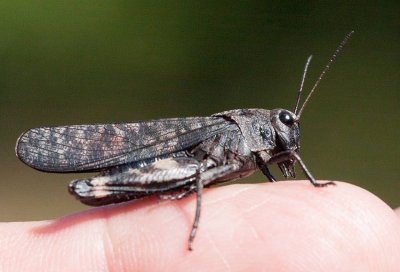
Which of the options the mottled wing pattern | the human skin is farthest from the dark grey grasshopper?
the human skin

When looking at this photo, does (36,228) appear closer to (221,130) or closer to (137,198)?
(137,198)

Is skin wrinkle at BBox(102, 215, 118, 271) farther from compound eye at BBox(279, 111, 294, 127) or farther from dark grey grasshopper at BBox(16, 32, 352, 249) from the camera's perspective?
compound eye at BBox(279, 111, 294, 127)

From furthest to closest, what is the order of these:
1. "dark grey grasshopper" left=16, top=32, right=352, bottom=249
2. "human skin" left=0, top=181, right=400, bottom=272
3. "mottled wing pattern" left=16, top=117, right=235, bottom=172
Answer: "mottled wing pattern" left=16, top=117, right=235, bottom=172
"dark grey grasshopper" left=16, top=32, right=352, bottom=249
"human skin" left=0, top=181, right=400, bottom=272

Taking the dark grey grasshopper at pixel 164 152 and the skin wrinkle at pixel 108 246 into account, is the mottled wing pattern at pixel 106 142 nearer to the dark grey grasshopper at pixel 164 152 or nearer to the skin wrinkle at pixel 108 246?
the dark grey grasshopper at pixel 164 152

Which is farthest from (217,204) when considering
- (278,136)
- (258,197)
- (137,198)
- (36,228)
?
(36,228)

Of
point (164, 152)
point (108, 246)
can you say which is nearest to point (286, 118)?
point (164, 152)

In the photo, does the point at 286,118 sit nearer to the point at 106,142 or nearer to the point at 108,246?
the point at 106,142

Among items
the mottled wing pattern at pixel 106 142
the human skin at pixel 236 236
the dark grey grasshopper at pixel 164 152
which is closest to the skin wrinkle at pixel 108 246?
the human skin at pixel 236 236

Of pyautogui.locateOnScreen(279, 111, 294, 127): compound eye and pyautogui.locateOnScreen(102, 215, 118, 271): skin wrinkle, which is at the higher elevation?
pyautogui.locateOnScreen(279, 111, 294, 127): compound eye

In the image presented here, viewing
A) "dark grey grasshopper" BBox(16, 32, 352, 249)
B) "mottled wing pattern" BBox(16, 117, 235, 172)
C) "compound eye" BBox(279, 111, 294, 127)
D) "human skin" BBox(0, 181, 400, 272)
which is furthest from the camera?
"compound eye" BBox(279, 111, 294, 127)
